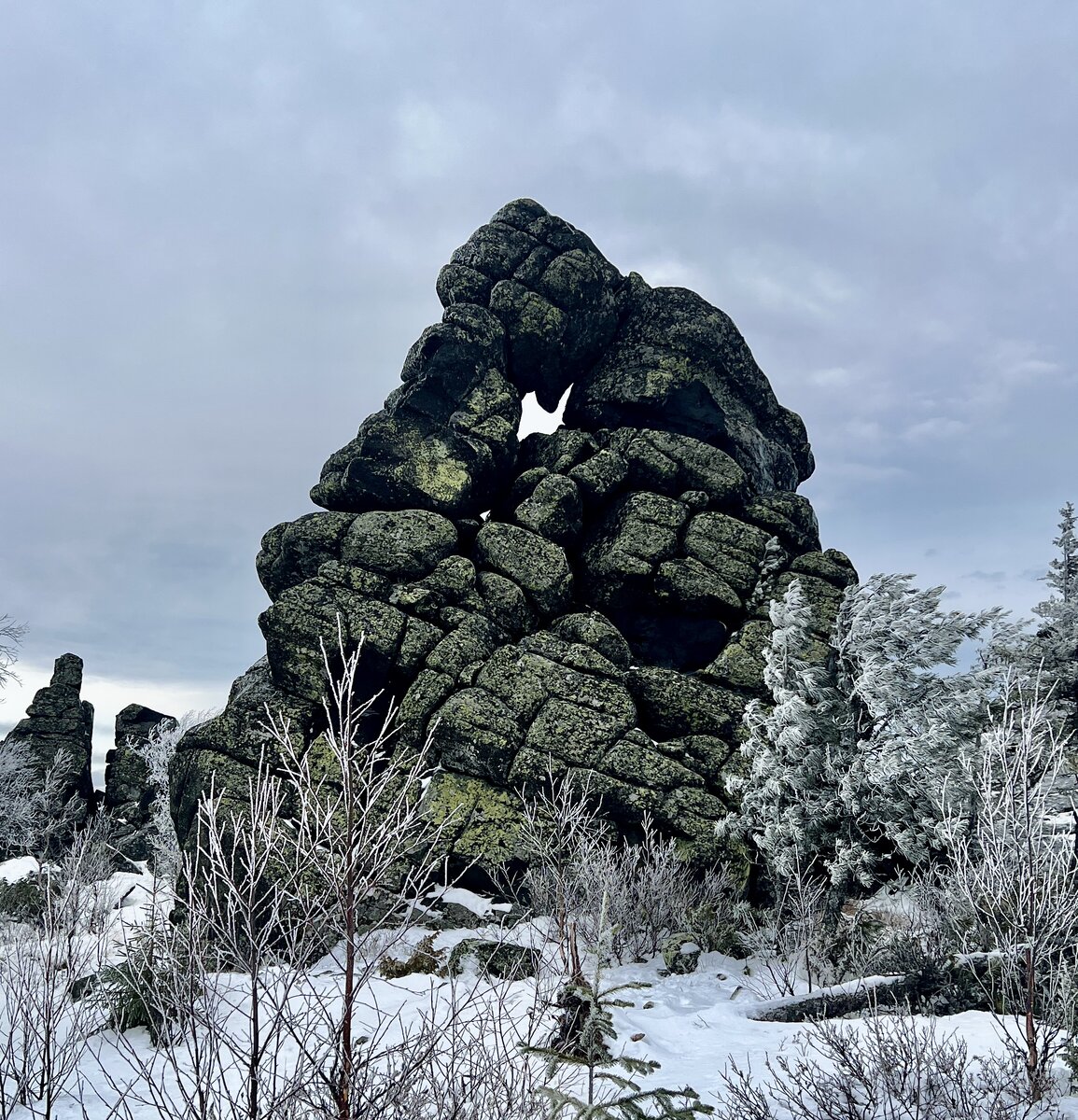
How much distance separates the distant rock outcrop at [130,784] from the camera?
4300 cm

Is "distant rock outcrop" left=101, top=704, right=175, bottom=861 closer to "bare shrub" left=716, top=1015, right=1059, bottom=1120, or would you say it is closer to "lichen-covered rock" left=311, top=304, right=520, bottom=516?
"lichen-covered rock" left=311, top=304, right=520, bottom=516

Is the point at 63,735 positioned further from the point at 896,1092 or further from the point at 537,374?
the point at 896,1092

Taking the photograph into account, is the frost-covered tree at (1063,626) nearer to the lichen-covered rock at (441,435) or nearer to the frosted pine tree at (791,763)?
the frosted pine tree at (791,763)

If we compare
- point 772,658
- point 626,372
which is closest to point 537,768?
point 772,658

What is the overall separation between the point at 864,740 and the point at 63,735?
136 feet

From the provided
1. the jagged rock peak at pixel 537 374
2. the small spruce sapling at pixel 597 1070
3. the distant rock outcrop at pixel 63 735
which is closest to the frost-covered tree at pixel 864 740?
the small spruce sapling at pixel 597 1070

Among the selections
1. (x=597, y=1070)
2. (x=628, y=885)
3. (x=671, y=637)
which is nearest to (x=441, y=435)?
(x=671, y=637)

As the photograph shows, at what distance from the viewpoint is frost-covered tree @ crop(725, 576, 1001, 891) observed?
19641 millimetres

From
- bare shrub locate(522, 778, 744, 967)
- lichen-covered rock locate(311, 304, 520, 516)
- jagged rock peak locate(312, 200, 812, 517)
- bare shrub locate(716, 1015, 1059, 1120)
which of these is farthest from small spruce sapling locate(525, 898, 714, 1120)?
jagged rock peak locate(312, 200, 812, 517)

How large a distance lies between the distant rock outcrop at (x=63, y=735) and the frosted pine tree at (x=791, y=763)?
36276mm

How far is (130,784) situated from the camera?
4522cm

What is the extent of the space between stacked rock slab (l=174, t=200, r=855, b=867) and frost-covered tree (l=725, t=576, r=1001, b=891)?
1.97m

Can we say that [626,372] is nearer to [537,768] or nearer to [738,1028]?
[537,768]

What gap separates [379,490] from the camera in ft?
92.1
